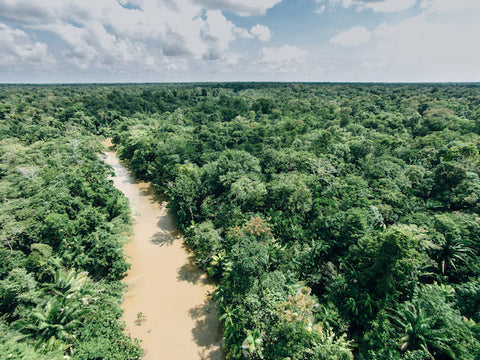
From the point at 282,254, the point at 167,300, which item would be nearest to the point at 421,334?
the point at 282,254

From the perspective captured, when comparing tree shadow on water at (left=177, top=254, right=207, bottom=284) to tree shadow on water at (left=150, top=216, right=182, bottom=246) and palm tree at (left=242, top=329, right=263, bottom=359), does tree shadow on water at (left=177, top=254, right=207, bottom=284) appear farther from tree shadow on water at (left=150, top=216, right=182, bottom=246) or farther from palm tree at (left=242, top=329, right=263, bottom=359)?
palm tree at (left=242, top=329, right=263, bottom=359)

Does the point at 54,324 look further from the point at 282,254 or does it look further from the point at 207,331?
the point at 282,254

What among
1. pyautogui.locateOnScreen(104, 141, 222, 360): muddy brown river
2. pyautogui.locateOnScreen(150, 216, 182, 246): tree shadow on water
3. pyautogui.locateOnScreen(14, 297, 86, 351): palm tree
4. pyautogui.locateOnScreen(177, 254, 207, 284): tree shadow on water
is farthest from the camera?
pyautogui.locateOnScreen(150, 216, 182, 246): tree shadow on water

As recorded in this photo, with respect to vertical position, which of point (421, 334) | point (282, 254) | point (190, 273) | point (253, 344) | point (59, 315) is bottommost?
point (190, 273)

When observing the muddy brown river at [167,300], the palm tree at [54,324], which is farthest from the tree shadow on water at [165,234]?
the palm tree at [54,324]

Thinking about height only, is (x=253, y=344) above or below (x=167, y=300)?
above

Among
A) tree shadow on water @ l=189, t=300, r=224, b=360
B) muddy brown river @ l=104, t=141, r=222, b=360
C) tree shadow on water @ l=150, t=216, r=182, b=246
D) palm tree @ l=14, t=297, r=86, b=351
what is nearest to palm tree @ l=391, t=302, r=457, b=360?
tree shadow on water @ l=189, t=300, r=224, b=360

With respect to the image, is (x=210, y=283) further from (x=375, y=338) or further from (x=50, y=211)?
(x=50, y=211)

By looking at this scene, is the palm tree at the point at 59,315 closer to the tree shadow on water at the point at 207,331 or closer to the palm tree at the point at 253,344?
the tree shadow on water at the point at 207,331
